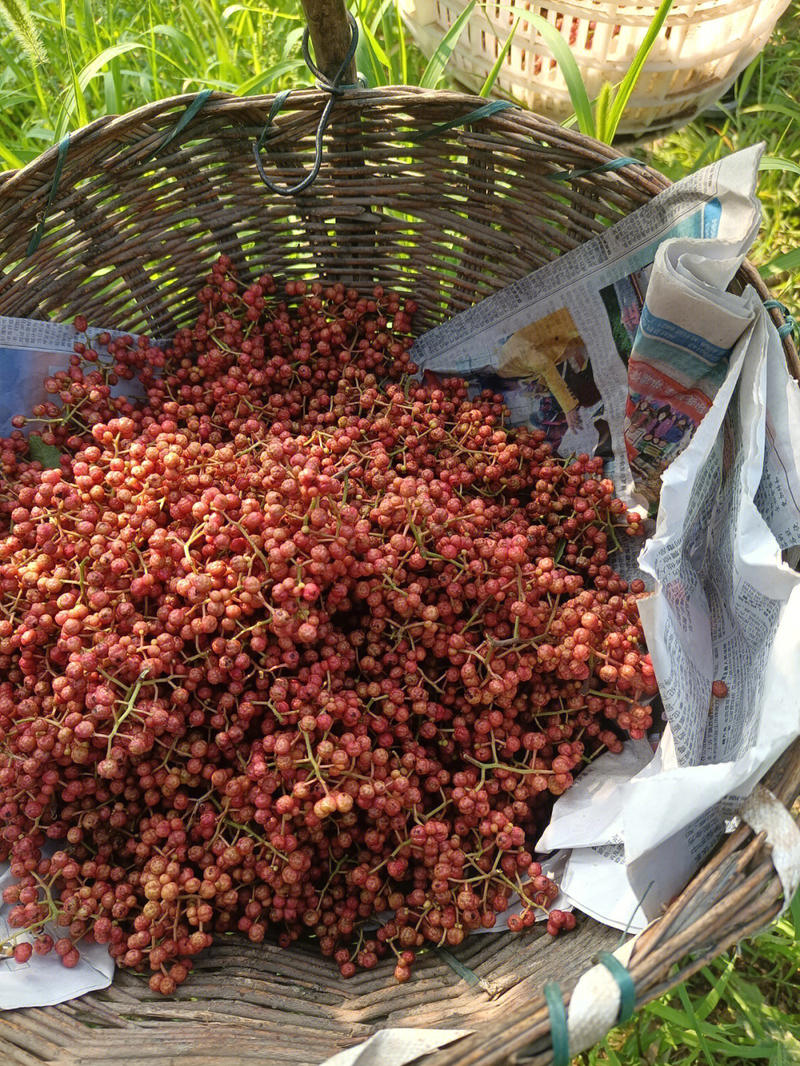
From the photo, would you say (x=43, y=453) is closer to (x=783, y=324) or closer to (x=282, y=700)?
(x=282, y=700)

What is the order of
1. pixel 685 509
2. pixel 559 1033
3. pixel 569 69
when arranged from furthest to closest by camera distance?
pixel 569 69 < pixel 685 509 < pixel 559 1033

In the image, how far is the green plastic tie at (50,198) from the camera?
67.5 inches

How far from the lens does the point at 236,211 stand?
6.73 ft

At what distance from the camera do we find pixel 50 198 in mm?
1778

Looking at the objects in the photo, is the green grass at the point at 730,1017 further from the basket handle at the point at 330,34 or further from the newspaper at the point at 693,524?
A: the basket handle at the point at 330,34

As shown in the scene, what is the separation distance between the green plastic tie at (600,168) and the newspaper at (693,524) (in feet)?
0.33

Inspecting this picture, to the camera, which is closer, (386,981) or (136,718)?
(136,718)

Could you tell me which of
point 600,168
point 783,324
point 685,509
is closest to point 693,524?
point 685,509

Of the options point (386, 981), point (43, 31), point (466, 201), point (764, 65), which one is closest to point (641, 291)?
point (466, 201)

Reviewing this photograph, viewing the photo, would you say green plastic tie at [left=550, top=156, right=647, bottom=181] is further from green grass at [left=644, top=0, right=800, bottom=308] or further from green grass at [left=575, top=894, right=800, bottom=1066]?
green grass at [left=575, top=894, right=800, bottom=1066]

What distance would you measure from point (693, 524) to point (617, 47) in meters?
2.06

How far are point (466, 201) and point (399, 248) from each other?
0.72 feet

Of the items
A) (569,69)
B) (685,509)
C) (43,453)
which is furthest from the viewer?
(569,69)

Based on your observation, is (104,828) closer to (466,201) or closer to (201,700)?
(201,700)
